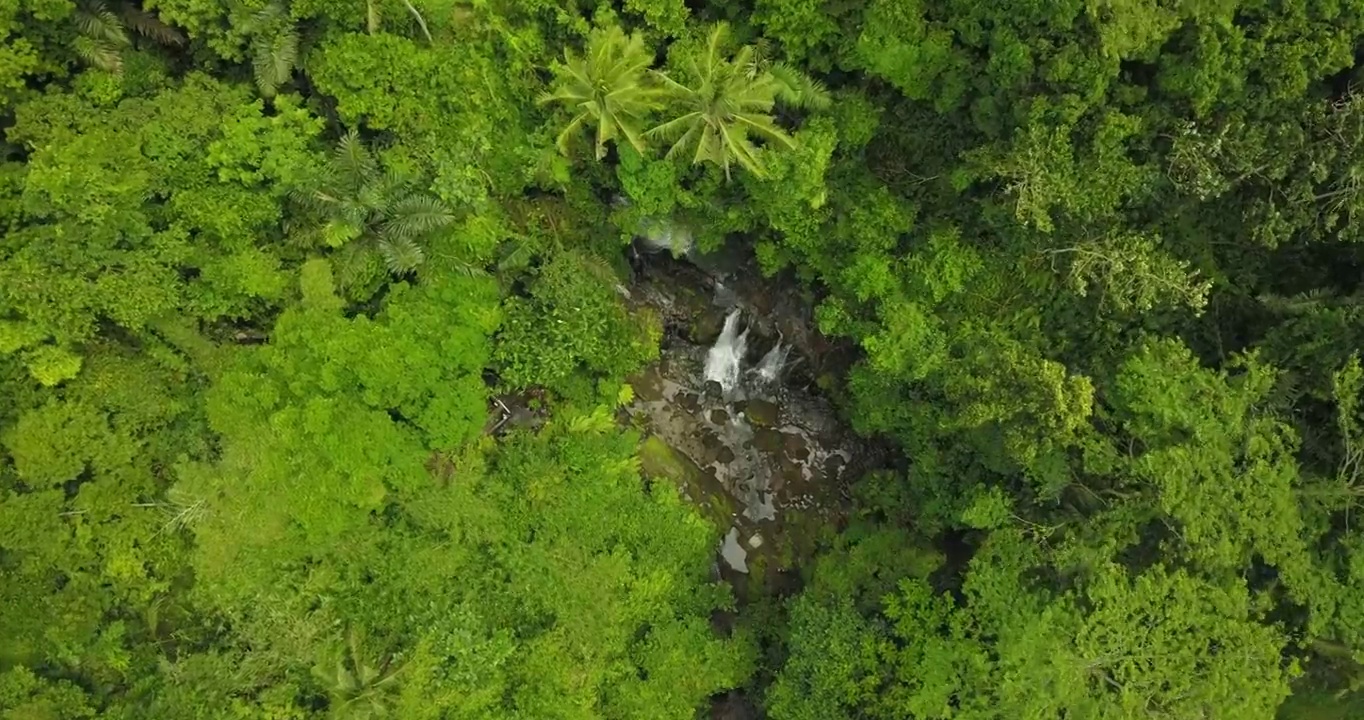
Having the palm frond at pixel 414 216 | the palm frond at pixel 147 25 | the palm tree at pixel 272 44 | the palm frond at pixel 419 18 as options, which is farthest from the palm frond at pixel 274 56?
the palm frond at pixel 414 216

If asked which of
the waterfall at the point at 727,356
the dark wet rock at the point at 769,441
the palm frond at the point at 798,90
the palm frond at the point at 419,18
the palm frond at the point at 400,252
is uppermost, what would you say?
the palm frond at the point at 798,90

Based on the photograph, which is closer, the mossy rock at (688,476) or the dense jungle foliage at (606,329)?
the dense jungle foliage at (606,329)

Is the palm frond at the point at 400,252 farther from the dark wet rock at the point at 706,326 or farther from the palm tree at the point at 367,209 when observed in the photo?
the dark wet rock at the point at 706,326

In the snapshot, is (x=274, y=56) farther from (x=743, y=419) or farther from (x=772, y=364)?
(x=743, y=419)

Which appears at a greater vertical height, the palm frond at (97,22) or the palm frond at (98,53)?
the palm frond at (97,22)

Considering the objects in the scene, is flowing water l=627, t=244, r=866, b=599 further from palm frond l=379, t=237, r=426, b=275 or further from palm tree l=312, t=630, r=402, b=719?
palm tree l=312, t=630, r=402, b=719

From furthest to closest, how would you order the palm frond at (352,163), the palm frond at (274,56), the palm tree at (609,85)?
the palm frond at (352,163) < the palm tree at (609,85) < the palm frond at (274,56)

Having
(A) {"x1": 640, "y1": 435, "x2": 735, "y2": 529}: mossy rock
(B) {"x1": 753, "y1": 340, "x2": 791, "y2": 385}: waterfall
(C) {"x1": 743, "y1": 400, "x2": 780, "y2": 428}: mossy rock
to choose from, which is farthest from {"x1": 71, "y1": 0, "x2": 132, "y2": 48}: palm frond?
(C) {"x1": 743, "y1": 400, "x2": 780, "y2": 428}: mossy rock
